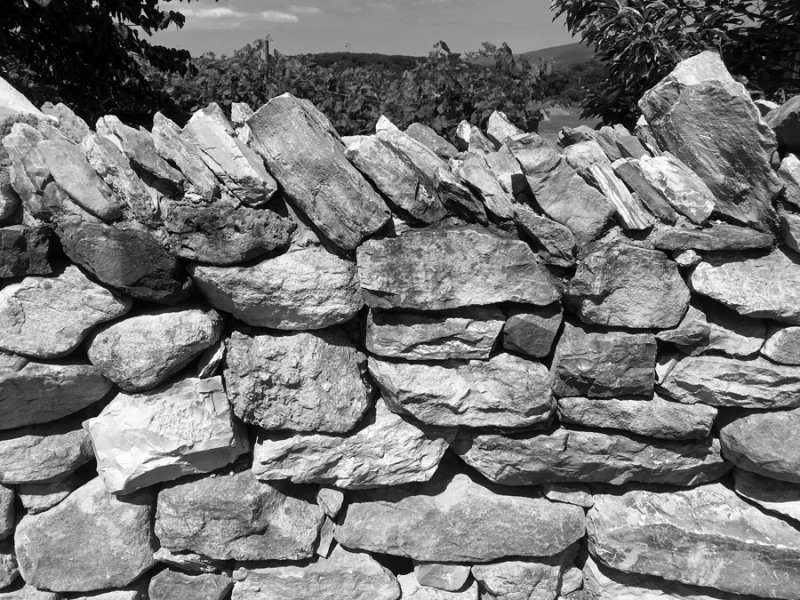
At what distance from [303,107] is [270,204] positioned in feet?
1.42

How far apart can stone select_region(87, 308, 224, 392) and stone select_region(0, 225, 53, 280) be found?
36cm

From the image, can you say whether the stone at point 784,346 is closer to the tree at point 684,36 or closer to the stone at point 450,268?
the stone at point 450,268

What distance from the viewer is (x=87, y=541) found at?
288 cm

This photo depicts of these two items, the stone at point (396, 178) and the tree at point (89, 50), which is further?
the tree at point (89, 50)

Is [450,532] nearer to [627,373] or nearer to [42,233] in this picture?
[627,373]

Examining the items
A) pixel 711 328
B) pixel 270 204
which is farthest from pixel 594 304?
pixel 270 204

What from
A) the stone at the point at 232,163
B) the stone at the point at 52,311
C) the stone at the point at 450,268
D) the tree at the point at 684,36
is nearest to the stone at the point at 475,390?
the stone at the point at 450,268

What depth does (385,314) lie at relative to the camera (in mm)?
2652

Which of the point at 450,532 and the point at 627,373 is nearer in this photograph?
the point at 627,373

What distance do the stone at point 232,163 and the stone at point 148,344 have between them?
1.83ft

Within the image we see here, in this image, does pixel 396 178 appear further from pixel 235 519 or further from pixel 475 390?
pixel 235 519

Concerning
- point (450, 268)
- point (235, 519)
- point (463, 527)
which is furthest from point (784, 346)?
point (235, 519)

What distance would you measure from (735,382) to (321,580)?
6.80ft

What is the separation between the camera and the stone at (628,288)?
98.2 inches
